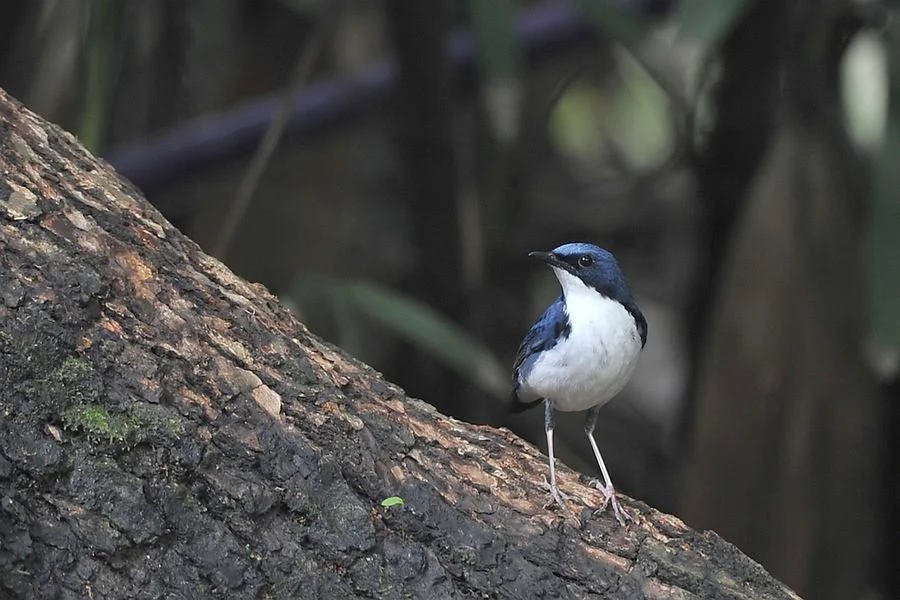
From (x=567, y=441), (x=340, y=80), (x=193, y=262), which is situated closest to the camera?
(x=193, y=262)

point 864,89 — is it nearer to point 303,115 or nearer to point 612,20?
point 612,20

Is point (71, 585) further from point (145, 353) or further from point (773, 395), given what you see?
point (773, 395)

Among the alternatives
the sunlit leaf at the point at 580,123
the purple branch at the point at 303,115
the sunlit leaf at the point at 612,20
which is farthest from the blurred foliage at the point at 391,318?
the sunlit leaf at the point at 580,123

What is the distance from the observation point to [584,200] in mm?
8688

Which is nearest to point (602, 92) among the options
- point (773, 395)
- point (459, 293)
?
point (459, 293)

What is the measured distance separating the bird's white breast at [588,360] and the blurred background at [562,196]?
1.39 metres

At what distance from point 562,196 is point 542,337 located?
4.86m

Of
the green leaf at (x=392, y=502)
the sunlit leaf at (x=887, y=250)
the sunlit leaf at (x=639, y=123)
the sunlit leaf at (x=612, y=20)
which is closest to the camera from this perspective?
the green leaf at (x=392, y=502)

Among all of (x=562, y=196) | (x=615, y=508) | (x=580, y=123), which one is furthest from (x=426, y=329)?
(x=580, y=123)

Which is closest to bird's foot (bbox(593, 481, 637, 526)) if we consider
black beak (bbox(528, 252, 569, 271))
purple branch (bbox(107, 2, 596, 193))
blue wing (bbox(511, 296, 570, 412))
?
blue wing (bbox(511, 296, 570, 412))

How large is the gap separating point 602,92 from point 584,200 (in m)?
1.44

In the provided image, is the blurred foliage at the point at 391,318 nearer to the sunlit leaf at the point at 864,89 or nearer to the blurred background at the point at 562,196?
the blurred background at the point at 562,196

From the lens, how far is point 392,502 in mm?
2738

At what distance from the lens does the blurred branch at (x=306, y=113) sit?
5898 millimetres
